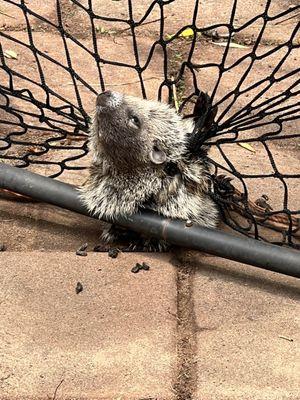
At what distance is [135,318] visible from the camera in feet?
10.7

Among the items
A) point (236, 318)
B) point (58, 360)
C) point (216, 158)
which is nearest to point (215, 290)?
point (236, 318)

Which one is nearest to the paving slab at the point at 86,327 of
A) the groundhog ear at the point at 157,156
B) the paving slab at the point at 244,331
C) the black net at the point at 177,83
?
the paving slab at the point at 244,331

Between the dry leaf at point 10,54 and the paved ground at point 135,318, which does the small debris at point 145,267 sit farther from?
the dry leaf at point 10,54

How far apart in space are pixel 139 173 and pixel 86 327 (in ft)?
2.46

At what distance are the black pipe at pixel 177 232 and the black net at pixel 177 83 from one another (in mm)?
170

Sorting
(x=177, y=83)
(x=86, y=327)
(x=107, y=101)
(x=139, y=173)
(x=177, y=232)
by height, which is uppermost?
(x=107, y=101)

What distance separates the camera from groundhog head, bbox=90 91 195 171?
12.1ft

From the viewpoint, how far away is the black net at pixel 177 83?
3758 millimetres

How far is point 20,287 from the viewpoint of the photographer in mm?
3389

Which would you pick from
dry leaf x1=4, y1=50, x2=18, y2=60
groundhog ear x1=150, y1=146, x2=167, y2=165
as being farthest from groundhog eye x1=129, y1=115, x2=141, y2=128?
dry leaf x1=4, y1=50, x2=18, y2=60

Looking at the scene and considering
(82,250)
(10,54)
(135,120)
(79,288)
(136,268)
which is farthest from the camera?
(10,54)

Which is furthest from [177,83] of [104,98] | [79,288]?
[79,288]

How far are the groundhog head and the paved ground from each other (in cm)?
→ 35

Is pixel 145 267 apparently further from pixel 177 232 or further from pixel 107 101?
pixel 107 101
